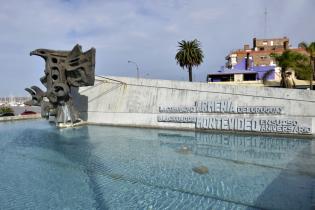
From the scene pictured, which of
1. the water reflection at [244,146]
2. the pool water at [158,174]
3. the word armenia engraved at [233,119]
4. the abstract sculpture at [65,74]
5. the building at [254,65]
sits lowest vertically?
the pool water at [158,174]

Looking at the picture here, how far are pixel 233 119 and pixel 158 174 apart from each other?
13.7 metres

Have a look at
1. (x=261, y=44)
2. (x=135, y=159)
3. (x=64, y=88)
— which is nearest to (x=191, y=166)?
(x=135, y=159)

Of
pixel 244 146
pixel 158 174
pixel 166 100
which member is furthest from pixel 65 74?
pixel 158 174

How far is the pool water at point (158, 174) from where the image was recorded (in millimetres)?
10703

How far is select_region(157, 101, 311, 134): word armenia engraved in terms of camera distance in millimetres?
23781

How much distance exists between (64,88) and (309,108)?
2216 centimetres

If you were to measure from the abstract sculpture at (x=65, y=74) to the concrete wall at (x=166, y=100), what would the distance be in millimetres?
3777

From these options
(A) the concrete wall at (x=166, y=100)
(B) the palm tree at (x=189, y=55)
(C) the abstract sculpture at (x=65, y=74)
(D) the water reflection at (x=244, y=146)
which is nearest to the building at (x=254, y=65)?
(B) the palm tree at (x=189, y=55)

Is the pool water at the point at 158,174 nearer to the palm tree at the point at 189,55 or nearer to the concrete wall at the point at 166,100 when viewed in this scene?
the concrete wall at the point at 166,100

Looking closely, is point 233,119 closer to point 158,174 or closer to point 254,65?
point 158,174

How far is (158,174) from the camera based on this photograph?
13.9 meters

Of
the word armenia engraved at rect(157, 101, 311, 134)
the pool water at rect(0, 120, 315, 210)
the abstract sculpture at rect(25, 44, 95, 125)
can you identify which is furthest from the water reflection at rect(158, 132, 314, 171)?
the abstract sculpture at rect(25, 44, 95, 125)

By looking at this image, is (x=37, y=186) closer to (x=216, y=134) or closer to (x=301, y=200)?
(x=301, y=200)

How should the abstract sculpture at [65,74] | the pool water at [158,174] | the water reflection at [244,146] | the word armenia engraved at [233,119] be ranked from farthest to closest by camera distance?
the abstract sculpture at [65,74], the word armenia engraved at [233,119], the water reflection at [244,146], the pool water at [158,174]
